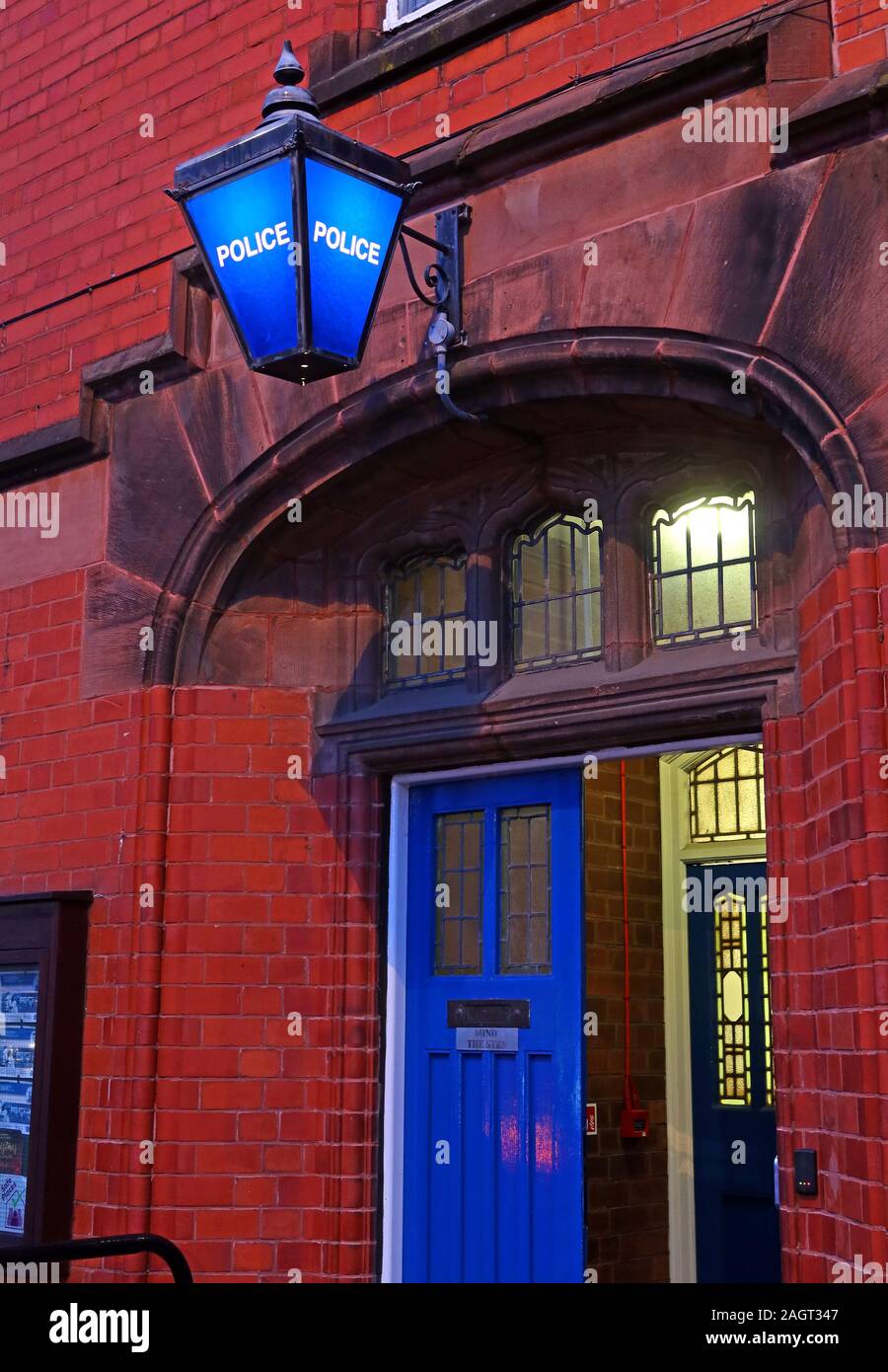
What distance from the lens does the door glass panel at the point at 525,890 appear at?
546cm

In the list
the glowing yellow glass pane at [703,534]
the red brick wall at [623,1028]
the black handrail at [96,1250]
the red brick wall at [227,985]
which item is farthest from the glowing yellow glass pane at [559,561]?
the black handrail at [96,1250]

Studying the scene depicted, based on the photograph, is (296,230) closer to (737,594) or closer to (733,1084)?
(737,594)

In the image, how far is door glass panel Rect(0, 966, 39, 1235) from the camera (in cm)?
582

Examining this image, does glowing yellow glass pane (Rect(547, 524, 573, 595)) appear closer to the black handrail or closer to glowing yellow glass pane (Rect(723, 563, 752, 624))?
glowing yellow glass pane (Rect(723, 563, 752, 624))

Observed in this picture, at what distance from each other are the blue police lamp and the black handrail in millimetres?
2386

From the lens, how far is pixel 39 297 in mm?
6816

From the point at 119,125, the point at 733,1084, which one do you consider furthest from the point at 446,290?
the point at 733,1084

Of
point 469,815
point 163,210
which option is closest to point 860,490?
point 469,815

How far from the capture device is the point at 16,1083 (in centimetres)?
594

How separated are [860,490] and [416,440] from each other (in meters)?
1.91

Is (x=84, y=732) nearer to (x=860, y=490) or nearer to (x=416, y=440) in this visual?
(x=416, y=440)

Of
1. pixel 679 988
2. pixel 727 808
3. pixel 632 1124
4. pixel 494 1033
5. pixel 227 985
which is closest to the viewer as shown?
pixel 494 1033
